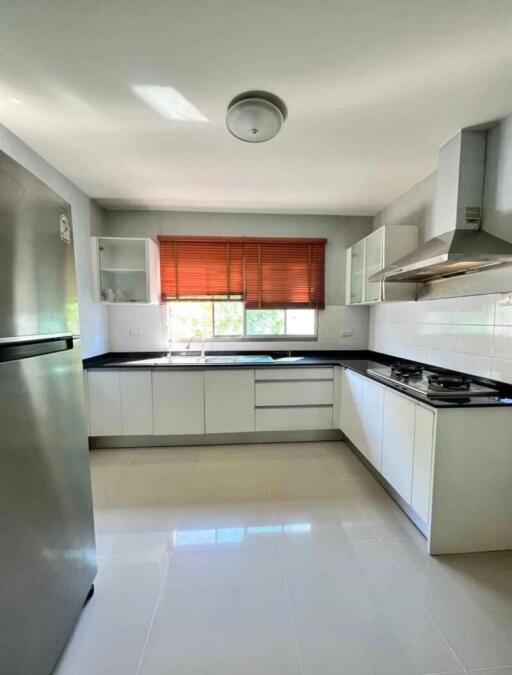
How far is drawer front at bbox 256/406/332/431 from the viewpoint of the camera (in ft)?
9.29

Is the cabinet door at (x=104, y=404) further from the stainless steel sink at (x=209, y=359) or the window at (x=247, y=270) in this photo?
the window at (x=247, y=270)

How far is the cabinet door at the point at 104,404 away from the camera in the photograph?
2688 mm

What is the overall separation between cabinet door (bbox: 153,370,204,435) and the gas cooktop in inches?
64.0

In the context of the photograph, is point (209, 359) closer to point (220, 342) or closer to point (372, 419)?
point (220, 342)

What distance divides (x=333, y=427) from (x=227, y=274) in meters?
2.02

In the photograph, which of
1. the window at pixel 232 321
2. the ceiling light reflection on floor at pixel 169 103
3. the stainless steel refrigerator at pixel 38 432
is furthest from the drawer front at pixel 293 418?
the ceiling light reflection on floor at pixel 169 103

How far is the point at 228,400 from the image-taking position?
2797mm

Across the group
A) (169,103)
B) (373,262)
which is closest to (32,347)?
(169,103)

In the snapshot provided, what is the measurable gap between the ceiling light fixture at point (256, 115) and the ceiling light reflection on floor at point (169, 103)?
0.21m

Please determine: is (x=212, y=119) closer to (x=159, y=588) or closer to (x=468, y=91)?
(x=468, y=91)

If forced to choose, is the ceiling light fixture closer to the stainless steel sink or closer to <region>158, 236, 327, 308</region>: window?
<region>158, 236, 327, 308</region>: window

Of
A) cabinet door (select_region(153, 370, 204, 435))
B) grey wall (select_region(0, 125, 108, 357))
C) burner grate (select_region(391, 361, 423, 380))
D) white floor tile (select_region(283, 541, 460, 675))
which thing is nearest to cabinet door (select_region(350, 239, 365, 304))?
burner grate (select_region(391, 361, 423, 380))

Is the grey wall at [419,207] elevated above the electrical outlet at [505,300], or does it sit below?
above

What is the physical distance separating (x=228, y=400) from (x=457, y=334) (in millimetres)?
1990
